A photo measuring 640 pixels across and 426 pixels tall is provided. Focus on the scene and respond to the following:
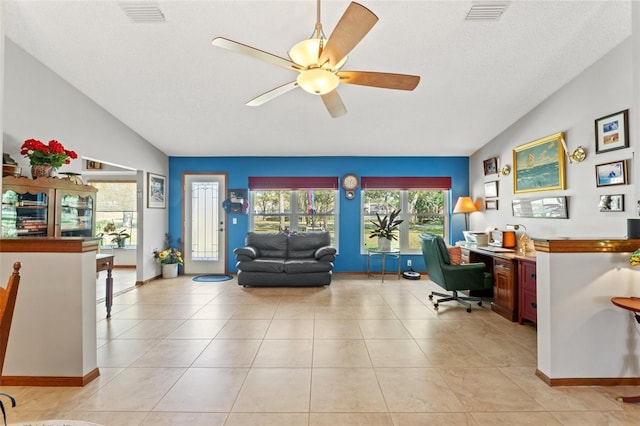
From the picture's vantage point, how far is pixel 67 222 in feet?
11.8

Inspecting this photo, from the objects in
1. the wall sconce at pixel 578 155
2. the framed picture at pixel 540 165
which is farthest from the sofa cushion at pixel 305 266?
the wall sconce at pixel 578 155

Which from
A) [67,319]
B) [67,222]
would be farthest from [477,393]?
[67,222]

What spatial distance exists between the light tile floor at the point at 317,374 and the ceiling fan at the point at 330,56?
86.8 inches

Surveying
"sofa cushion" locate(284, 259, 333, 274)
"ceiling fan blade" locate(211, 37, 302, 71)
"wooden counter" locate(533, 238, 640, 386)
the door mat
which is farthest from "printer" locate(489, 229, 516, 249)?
the door mat

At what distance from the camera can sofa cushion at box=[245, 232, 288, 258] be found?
19.1 feet

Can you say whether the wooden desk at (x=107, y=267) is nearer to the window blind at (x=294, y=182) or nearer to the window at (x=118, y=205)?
the window blind at (x=294, y=182)

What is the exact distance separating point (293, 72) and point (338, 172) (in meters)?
2.96

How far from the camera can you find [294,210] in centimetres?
654

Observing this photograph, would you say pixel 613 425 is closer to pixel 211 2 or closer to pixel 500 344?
pixel 500 344

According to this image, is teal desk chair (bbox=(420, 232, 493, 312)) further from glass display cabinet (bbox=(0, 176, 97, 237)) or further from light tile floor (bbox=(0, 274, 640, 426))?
glass display cabinet (bbox=(0, 176, 97, 237))

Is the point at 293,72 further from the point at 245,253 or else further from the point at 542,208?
the point at 542,208

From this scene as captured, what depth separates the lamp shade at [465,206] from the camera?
579cm

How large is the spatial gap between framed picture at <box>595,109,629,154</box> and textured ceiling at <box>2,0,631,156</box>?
68 cm

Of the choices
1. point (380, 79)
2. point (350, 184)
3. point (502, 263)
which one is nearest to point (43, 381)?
point (380, 79)
